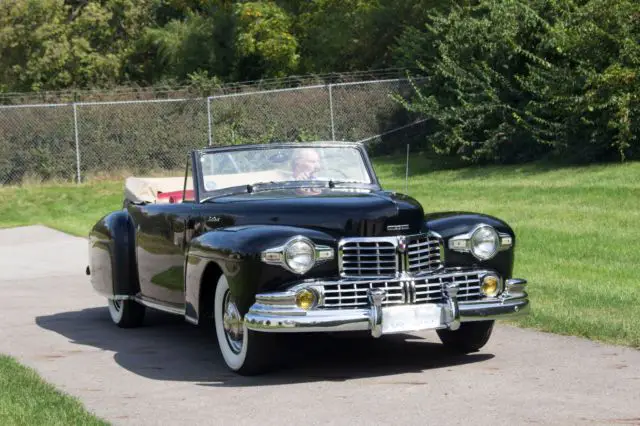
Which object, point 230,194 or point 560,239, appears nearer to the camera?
point 230,194

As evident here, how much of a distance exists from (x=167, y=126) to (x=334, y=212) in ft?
68.2

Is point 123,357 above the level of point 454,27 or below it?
below

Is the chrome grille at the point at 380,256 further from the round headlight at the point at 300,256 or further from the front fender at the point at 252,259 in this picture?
the round headlight at the point at 300,256

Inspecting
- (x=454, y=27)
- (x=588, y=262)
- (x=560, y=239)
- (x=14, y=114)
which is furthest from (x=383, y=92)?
(x=588, y=262)

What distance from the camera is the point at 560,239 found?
15594 mm

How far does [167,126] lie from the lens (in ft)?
93.8

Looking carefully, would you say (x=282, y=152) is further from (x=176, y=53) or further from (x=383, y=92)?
(x=176, y=53)

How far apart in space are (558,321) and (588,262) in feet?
13.2

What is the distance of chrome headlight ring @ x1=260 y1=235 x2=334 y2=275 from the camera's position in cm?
778

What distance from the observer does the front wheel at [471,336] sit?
28.8 ft

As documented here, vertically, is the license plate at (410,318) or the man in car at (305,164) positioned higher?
the man in car at (305,164)

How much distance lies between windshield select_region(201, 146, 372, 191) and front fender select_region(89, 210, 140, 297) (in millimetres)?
1129

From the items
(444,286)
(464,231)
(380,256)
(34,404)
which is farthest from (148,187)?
(34,404)

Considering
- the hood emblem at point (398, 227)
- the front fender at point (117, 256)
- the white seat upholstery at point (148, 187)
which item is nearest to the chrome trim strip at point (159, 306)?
the front fender at point (117, 256)
